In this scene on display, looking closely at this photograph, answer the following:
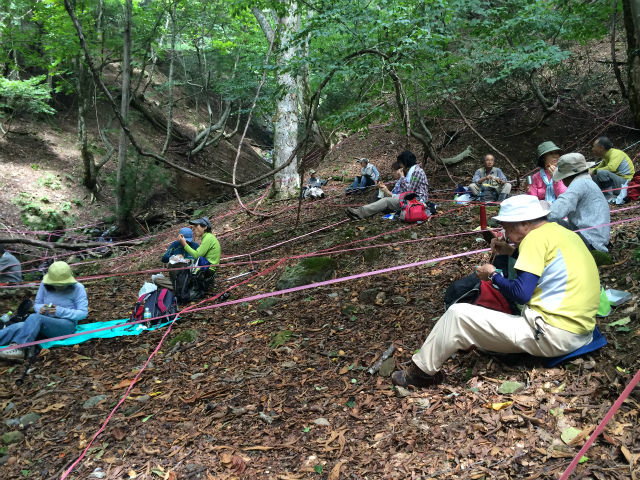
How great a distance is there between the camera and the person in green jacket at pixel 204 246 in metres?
6.35

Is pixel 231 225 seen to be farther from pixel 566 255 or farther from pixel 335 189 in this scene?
pixel 566 255

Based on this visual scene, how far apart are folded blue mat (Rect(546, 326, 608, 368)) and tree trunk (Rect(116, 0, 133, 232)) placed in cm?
1007

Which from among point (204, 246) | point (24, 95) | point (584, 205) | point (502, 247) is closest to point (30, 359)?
point (204, 246)

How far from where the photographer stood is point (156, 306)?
18.6ft

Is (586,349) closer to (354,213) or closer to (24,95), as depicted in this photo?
(354,213)

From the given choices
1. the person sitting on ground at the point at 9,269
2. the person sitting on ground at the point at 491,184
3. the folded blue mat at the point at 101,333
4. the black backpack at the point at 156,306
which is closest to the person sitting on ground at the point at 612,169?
the person sitting on ground at the point at 491,184

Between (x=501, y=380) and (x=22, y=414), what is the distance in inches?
173

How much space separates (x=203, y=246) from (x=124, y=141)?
6381mm

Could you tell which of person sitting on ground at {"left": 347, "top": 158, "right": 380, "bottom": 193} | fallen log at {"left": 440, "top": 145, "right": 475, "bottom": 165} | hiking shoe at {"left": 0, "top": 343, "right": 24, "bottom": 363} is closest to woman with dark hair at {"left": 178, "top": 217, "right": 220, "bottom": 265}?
hiking shoe at {"left": 0, "top": 343, "right": 24, "bottom": 363}

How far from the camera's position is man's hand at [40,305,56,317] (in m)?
5.19

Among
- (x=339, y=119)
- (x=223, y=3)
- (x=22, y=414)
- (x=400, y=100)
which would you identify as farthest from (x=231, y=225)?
(x=223, y=3)

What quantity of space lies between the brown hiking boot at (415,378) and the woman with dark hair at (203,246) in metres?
3.99

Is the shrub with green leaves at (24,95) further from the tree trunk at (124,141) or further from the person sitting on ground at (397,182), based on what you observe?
the person sitting on ground at (397,182)

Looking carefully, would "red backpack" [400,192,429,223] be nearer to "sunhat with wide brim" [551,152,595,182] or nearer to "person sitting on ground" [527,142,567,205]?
"person sitting on ground" [527,142,567,205]
